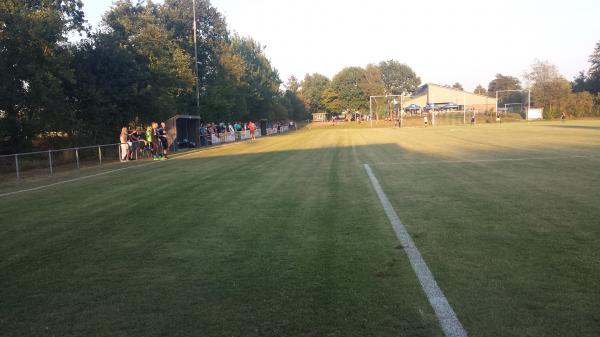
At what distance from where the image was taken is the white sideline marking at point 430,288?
11.2ft

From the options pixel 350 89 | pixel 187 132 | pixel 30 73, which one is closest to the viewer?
pixel 30 73

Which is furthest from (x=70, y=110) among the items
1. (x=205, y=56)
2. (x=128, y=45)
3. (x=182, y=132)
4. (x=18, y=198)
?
(x=205, y=56)

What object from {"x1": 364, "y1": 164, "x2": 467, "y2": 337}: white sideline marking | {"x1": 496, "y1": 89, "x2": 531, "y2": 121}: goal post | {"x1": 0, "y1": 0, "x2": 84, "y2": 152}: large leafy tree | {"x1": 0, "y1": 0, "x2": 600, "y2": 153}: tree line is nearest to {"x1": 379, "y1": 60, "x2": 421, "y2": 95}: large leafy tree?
{"x1": 496, "y1": 89, "x2": 531, "y2": 121}: goal post

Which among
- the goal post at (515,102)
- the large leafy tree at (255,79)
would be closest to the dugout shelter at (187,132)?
the large leafy tree at (255,79)

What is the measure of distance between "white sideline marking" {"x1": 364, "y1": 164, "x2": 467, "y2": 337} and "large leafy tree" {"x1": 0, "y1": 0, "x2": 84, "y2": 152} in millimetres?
20464

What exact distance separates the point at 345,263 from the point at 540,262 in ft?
6.75

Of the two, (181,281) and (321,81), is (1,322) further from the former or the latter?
(321,81)

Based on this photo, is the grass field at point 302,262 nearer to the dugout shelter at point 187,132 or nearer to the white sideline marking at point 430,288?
the white sideline marking at point 430,288

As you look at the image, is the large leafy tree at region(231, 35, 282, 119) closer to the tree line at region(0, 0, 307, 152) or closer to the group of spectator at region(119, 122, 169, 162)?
the tree line at region(0, 0, 307, 152)

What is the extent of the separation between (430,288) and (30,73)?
75.2 feet

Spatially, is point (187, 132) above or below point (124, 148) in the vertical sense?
above

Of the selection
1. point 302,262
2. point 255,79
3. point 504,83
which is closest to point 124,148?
point 302,262

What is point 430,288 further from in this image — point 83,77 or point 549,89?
point 549,89

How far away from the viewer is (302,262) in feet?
16.7
